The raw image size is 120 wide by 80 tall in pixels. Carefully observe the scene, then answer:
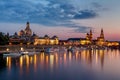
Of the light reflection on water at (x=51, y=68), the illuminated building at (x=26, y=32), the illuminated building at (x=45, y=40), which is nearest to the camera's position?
the light reflection on water at (x=51, y=68)

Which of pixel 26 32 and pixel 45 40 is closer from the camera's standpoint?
pixel 45 40

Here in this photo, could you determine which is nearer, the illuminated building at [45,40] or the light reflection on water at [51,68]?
the light reflection on water at [51,68]

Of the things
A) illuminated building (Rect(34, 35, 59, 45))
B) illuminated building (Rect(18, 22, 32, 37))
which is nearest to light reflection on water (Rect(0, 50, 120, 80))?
illuminated building (Rect(34, 35, 59, 45))

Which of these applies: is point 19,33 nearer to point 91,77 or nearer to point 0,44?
point 0,44

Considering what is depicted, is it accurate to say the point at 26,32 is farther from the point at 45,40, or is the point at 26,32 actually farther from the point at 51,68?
the point at 51,68

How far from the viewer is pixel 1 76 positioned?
35500 millimetres

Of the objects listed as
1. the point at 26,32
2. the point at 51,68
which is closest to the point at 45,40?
the point at 26,32

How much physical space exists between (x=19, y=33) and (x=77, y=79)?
166 metres

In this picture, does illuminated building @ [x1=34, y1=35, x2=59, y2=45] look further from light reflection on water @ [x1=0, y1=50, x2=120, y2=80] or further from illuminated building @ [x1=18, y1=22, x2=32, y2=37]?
light reflection on water @ [x1=0, y1=50, x2=120, y2=80]

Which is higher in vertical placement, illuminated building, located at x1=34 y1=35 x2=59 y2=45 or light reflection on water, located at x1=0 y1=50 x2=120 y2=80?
illuminated building, located at x1=34 y1=35 x2=59 y2=45

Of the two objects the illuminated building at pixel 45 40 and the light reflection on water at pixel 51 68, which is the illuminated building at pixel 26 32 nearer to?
the illuminated building at pixel 45 40

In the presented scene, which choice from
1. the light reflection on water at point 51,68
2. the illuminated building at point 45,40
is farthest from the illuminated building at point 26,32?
the light reflection on water at point 51,68

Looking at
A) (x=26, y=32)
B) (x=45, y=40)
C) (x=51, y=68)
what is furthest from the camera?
(x=26, y=32)

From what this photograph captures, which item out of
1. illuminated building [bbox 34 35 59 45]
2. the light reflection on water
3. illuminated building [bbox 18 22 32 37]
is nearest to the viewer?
the light reflection on water
